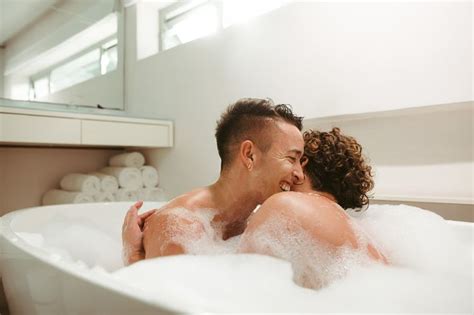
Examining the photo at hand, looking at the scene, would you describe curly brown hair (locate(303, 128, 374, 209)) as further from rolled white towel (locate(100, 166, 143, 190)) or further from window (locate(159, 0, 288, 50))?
rolled white towel (locate(100, 166, 143, 190))

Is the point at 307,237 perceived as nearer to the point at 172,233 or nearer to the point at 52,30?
the point at 172,233

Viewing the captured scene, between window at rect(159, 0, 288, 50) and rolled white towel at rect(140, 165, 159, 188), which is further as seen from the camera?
rolled white towel at rect(140, 165, 159, 188)

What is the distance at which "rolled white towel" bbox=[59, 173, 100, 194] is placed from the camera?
2.33 meters

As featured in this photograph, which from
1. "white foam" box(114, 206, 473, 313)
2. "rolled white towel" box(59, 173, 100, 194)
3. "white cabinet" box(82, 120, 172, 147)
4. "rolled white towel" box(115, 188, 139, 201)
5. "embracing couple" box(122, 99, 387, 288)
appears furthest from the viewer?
"rolled white towel" box(115, 188, 139, 201)

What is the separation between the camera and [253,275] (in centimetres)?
75

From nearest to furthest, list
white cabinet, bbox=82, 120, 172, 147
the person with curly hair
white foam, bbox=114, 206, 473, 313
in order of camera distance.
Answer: white foam, bbox=114, 206, 473, 313, the person with curly hair, white cabinet, bbox=82, 120, 172, 147

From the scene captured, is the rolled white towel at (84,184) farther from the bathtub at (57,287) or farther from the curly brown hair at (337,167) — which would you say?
the curly brown hair at (337,167)

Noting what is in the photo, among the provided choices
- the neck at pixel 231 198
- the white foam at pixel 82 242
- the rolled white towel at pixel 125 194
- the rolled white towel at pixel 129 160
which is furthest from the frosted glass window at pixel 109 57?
the neck at pixel 231 198

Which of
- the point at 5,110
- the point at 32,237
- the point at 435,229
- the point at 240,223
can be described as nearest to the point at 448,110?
the point at 435,229

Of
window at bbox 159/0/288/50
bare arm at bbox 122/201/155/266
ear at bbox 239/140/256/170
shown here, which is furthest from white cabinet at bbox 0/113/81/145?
ear at bbox 239/140/256/170

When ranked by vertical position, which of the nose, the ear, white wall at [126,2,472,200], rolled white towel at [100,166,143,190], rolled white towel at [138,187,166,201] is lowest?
rolled white towel at [138,187,166,201]

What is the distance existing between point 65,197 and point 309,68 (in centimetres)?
165

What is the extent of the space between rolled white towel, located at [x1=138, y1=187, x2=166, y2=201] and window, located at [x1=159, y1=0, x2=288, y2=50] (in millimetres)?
1073

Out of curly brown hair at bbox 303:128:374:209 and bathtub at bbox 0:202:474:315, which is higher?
curly brown hair at bbox 303:128:374:209
